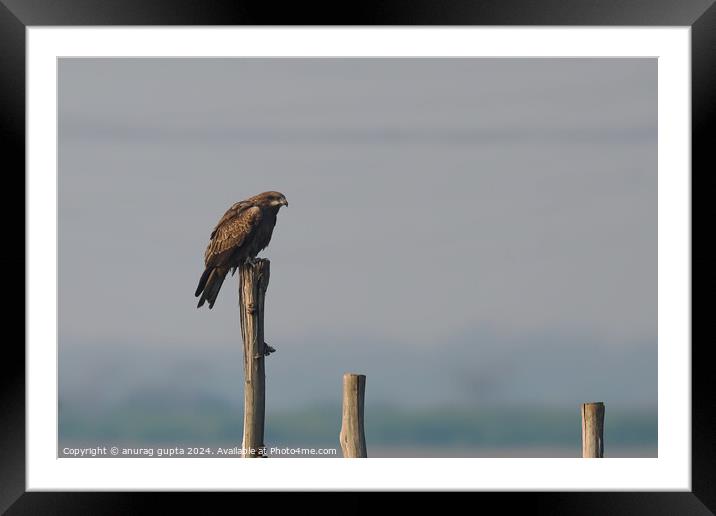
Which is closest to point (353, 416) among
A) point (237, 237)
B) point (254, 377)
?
point (254, 377)

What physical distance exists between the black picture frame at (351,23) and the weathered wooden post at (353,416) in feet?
9.78

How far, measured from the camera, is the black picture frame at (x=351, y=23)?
555cm

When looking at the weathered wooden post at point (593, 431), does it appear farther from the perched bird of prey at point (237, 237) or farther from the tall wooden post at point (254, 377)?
the perched bird of prey at point (237, 237)

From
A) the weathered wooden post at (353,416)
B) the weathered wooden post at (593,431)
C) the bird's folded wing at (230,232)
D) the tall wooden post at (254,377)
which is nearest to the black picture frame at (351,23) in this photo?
the tall wooden post at (254,377)

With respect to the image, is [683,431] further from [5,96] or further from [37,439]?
[5,96]

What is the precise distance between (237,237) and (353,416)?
2015mm

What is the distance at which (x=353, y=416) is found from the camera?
8656 millimetres

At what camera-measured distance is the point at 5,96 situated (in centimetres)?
570

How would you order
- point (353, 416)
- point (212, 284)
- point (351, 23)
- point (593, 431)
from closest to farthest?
point (351, 23) → point (353, 416) → point (593, 431) → point (212, 284)

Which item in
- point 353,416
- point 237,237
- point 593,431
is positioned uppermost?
point 237,237

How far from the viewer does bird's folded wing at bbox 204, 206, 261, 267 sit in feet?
30.9

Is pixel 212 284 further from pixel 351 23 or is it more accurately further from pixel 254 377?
pixel 351 23

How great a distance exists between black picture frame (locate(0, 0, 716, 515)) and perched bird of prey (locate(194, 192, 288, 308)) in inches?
137

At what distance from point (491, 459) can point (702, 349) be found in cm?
133
